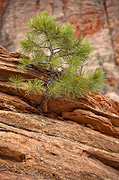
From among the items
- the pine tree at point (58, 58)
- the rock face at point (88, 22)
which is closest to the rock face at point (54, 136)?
the pine tree at point (58, 58)

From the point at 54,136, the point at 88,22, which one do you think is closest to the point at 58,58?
the point at 54,136

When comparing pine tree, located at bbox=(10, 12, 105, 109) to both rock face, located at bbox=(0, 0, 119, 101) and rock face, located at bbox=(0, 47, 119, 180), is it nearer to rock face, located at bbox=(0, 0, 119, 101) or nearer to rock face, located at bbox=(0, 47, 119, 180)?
rock face, located at bbox=(0, 47, 119, 180)

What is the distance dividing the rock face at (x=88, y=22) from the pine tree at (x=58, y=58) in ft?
24.3

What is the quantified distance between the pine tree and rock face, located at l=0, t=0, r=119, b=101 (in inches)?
292

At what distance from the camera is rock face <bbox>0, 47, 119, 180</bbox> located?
195 centimetres

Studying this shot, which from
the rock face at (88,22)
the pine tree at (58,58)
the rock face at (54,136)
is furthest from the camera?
the rock face at (88,22)

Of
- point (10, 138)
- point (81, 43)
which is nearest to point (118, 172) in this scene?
point (10, 138)

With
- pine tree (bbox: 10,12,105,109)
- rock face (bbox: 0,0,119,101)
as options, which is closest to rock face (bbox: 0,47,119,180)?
pine tree (bbox: 10,12,105,109)

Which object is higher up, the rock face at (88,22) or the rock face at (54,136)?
the rock face at (88,22)

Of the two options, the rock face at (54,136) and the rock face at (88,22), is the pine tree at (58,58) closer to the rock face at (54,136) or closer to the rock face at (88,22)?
the rock face at (54,136)

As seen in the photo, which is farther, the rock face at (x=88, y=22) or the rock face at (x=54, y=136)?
the rock face at (x=88, y=22)

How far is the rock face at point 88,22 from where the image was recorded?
35.4 ft

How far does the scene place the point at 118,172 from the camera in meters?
2.40

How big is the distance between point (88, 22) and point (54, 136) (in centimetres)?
1147
